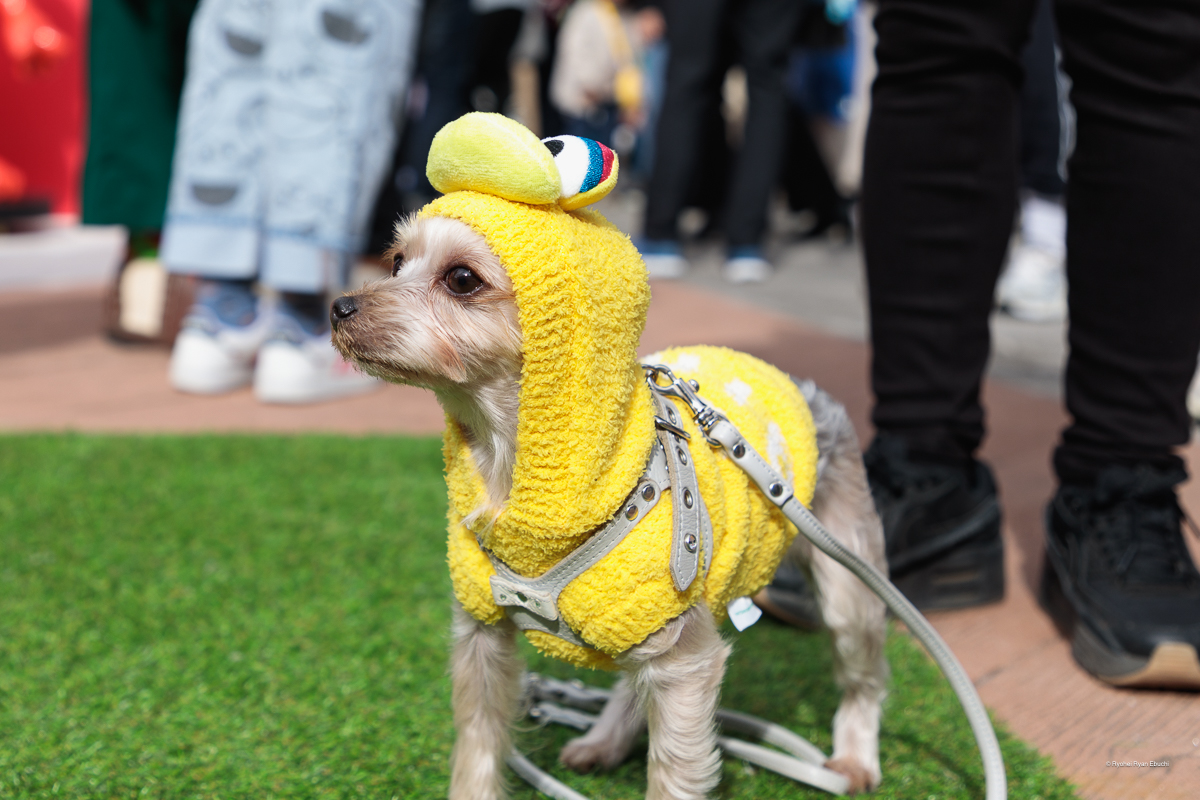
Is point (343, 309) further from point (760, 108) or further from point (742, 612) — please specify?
point (760, 108)

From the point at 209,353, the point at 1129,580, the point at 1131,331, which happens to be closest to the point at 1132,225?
the point at 1131,331

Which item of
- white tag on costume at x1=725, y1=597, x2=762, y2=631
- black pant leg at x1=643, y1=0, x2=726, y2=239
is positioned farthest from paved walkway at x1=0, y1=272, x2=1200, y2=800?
white tag on costume at x1=725, y1=597, x2=762, y2=631

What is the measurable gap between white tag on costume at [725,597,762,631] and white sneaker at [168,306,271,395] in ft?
9.90

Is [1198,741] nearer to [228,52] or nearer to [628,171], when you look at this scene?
[228,52]

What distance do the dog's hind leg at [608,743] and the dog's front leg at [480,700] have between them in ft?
0.79

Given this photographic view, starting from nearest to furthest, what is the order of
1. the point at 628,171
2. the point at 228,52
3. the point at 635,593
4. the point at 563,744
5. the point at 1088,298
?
1. the point at 635,593
2. the point at 563,744
3. the point at 1088,298
4. the point at 228,52
5. the point at 628,171

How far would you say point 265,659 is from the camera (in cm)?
213

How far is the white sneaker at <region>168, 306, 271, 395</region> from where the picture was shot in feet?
13.2

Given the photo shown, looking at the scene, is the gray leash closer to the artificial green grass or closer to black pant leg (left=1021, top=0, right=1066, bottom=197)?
the artificial green grass

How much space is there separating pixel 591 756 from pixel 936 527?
98cm

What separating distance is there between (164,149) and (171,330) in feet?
2.55

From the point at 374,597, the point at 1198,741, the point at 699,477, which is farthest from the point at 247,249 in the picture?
the point at 1198,741

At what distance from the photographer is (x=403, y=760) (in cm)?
179

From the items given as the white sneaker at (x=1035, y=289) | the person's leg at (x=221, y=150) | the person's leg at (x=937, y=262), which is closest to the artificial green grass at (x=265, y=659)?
the person's leg at (x=937, y=262)
